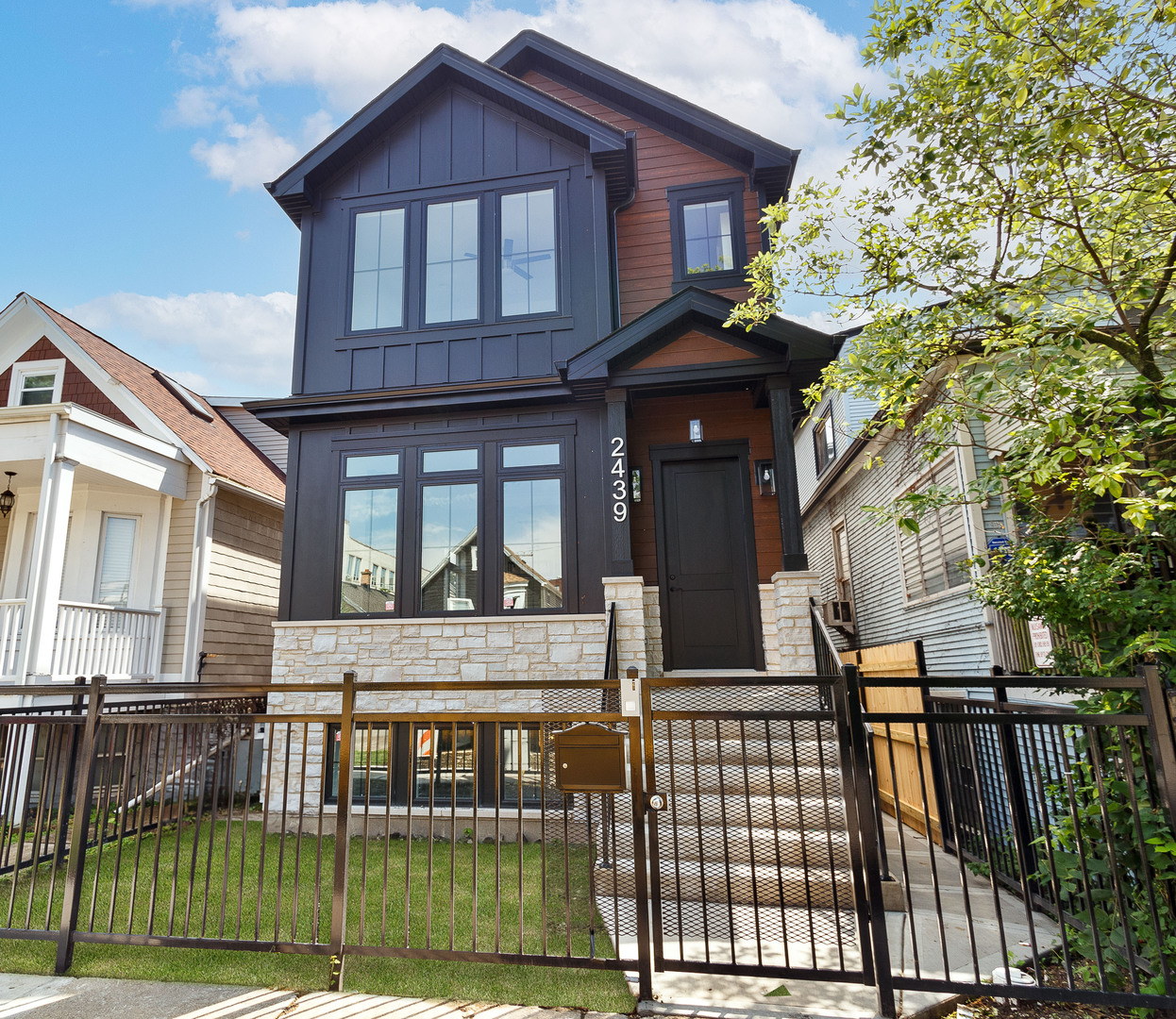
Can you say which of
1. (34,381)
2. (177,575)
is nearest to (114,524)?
(177,575)

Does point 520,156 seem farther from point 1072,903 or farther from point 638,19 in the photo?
point 1072,903

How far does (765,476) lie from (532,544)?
8.76ft

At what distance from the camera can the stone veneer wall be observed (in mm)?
6957

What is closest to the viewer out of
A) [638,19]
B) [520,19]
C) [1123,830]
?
[1123,830]

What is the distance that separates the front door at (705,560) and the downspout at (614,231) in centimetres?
186

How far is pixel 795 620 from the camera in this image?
640 centimetres

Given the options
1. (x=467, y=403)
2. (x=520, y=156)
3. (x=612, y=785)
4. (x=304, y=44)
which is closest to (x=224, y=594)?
(x=467, y=403)

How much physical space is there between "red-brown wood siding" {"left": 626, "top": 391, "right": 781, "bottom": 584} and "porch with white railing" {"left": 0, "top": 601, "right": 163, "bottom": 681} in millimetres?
6961

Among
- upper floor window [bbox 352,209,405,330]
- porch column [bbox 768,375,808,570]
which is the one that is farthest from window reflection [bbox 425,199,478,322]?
porch column [bbox 768,375,808,570]

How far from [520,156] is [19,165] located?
1579 centimetres

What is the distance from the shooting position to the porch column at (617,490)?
22.5 ft

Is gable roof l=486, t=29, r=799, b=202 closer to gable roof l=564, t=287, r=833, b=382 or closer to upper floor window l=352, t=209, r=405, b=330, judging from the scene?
gable roof l=564, t=287, r=833, b=382

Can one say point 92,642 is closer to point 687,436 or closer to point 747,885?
point 687,436

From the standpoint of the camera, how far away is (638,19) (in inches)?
323
